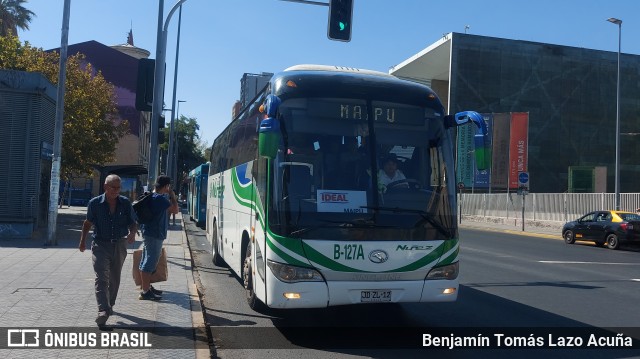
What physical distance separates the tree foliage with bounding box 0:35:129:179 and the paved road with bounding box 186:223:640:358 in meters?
14.5

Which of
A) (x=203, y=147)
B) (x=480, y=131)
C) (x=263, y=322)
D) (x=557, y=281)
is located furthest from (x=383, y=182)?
(x=203, y=147)

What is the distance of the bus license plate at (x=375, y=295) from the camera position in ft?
23.3

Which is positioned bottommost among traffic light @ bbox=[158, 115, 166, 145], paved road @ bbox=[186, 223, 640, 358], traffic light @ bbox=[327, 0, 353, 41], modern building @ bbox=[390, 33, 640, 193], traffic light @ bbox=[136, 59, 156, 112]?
paved road @ bbox=[186, 223, 640, 358]

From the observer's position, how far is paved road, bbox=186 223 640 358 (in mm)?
6961

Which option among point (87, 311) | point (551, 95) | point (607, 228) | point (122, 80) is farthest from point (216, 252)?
point (551, 95)

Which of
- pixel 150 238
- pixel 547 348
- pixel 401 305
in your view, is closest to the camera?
pixel 547 348

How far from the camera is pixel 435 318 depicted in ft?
28.7

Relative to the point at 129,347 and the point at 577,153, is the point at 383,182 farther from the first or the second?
the point at 577,153

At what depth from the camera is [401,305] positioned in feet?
32.0

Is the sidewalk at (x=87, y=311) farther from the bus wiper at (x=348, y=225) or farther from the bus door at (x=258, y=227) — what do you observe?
the bus wiper at (x=348, y=225)

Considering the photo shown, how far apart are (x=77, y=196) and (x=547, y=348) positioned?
157ft

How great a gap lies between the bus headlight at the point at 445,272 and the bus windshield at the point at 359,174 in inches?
14.9

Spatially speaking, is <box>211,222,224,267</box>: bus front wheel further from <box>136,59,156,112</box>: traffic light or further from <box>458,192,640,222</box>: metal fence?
<box>458,192,640,222</box>: metal fence

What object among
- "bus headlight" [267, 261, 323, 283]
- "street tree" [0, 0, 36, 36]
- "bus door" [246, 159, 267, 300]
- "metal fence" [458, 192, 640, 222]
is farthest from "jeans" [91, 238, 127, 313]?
"street tree" [0, 0, 36, 36]
